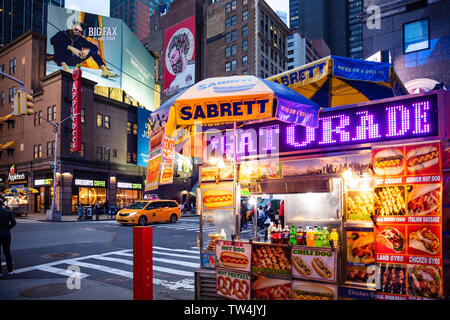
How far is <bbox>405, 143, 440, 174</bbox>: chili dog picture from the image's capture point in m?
4.28

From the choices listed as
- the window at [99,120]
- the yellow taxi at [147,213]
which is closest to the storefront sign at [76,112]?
the window at [99,120]

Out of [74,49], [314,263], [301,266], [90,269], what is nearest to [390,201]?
[314,263]

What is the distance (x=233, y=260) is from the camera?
5484 millimetres

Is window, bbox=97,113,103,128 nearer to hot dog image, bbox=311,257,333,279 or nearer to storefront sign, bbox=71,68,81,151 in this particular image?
storefront sign, bbox=71,68,81,151

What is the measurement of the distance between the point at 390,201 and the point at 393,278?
1075mm

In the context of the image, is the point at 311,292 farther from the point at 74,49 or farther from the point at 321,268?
the point at 74,49

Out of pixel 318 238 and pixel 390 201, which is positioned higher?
pixel 390 201

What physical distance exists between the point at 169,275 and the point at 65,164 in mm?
31594

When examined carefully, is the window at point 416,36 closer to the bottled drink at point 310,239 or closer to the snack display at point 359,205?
the snack display at point 359,205

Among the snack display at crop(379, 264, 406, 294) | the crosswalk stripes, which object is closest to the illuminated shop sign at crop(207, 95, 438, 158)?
the snack display at crop(379, 264, 406, 294)

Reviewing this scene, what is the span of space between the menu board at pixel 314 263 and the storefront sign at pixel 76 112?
3447 cm
